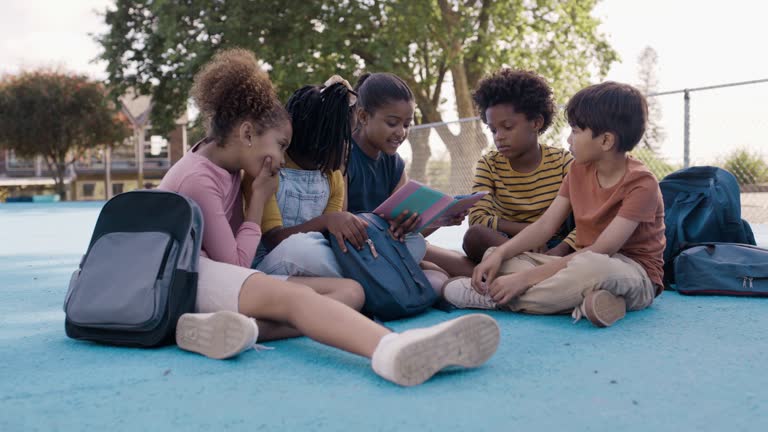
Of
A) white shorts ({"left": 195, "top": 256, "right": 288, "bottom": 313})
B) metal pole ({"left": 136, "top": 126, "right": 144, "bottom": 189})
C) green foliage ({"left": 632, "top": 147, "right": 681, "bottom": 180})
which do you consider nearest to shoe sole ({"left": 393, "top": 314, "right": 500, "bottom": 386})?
white shorts ({"left": 195, "top": 256, "right": 288, "bottom": 313})

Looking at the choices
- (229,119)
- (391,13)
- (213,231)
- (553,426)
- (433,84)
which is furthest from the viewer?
(433,84)

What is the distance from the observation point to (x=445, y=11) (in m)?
14.9

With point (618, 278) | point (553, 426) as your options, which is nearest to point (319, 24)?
point (618, 278)

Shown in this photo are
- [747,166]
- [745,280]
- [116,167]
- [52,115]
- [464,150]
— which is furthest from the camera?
[116,167]

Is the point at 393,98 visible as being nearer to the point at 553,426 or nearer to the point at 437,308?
the point at 437,308

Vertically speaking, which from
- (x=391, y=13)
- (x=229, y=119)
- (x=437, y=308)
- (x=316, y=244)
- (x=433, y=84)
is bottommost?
(x=437, y=308)

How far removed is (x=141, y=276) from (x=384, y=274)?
88 centimetres

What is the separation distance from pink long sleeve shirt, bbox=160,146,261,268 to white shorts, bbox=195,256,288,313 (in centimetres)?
11

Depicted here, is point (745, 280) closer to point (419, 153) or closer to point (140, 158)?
point (419, 153)

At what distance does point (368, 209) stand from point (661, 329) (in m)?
1.44

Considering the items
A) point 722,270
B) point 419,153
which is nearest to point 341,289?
point 722,270

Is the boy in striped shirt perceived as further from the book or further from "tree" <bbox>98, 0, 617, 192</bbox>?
"tree" <bbox>98, 0, 617, 192</bbox>

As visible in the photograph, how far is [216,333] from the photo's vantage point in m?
2.10

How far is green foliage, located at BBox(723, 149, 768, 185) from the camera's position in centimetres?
801
